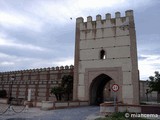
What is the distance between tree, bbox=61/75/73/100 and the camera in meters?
26.3

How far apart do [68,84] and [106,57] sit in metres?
6.28

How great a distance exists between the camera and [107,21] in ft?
83.2

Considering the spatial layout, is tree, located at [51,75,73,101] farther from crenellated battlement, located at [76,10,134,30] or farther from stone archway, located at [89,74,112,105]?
crenellated battlement, located at [76,10,134,30]

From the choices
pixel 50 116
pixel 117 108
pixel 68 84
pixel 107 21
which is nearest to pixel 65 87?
pixel 68 84

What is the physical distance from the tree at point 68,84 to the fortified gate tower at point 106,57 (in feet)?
4.71

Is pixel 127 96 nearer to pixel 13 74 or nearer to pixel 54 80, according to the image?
pixel 54 80

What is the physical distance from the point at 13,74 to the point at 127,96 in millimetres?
23108

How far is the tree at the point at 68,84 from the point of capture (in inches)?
1034

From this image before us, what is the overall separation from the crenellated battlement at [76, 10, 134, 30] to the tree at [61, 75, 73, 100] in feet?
22.3

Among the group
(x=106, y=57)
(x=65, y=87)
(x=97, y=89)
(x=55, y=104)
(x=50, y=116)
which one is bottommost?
(x=50, y=116)

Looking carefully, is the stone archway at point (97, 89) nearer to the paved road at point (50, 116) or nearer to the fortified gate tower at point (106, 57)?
the fortified gate tower at point (106, 57)

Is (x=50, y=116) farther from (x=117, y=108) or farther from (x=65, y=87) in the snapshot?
(x=65, y=87)

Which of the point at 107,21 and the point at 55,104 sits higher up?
the point at 107,21

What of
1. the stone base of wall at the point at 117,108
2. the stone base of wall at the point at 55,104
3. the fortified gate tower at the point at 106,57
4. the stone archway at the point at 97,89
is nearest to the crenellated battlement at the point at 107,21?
the fortified gate tower at the point at 106,57
